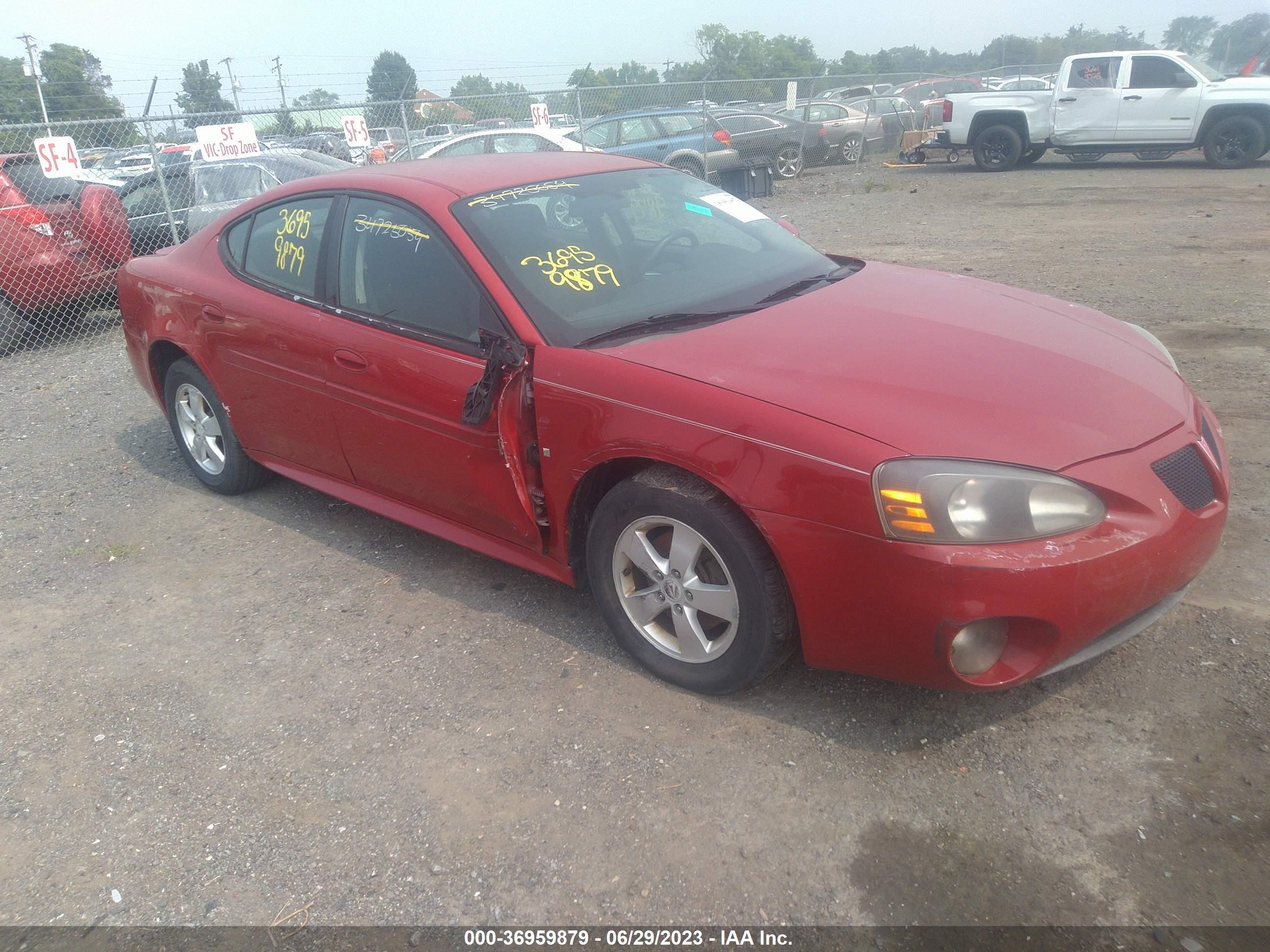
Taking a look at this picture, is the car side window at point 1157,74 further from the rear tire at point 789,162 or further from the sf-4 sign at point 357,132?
the sf-4 sign at point 357,132

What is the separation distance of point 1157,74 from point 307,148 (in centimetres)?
1333

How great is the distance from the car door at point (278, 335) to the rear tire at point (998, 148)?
15880 mm

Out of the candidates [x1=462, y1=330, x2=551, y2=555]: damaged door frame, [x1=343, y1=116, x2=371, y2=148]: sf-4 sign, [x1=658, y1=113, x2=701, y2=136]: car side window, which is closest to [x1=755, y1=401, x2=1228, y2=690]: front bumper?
[x1=462, y1=330, x2=551, y2=555]: damaged door frame

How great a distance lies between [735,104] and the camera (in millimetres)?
20203

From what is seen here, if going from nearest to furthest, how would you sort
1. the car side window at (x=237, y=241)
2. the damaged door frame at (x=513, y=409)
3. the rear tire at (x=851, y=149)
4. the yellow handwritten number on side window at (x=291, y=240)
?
1. the damaged door frame at (x=513, y=409)
2. the yellow handwritten number on side window at (x=291, y=240)
3. the car side window at (x=237, y=241)
4. the rear tire at (x=851, y=149)

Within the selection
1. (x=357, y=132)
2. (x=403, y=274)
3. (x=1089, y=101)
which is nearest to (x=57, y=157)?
(x=357, y=132)

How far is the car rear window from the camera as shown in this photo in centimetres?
855

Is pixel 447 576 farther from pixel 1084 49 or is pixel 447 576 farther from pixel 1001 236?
pixel 1084 49

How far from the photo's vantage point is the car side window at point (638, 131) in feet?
50.4

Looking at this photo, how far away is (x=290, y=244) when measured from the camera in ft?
13.5

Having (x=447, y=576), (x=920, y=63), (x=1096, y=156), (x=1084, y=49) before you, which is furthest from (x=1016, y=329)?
(x=920, y=63)

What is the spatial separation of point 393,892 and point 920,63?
7865cm

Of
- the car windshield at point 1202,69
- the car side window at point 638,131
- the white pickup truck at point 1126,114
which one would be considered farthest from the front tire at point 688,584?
the car windshield at point 1202,69

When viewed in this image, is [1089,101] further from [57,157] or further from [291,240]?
[291,240]
